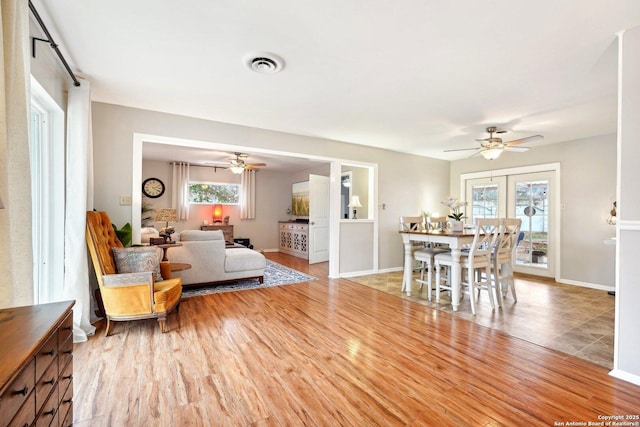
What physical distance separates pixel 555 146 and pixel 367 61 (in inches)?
179

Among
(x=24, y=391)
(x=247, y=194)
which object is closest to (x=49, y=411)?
(x=24, y=391)

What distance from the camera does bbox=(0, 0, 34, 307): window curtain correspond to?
1216mm

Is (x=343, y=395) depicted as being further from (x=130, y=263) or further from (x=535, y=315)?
(x=535, y=315)

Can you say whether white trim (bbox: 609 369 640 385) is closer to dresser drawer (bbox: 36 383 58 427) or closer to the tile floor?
the tile floor

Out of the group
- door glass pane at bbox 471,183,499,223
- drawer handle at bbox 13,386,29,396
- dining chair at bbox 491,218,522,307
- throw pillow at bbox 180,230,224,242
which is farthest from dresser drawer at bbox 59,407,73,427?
door glass pane at bbox 471,183,499,223

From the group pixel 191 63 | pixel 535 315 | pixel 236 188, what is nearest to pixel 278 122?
pixel 191 63

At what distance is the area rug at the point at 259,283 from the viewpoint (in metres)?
4.19

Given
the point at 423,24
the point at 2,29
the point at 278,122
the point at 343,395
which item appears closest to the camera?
the point at 2,29

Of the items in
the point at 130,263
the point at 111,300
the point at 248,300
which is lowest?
the point at 248,300

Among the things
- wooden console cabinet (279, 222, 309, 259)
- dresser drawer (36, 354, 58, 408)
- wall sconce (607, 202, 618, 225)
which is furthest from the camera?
wooden console cabinet (279, 222, 309, 259)

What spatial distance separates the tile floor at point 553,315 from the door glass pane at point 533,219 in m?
0.68

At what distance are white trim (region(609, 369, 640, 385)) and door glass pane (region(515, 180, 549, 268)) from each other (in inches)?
150

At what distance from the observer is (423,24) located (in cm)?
195

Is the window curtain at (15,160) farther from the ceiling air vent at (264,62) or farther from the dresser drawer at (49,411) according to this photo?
the ceiling air vent at (264,62)
